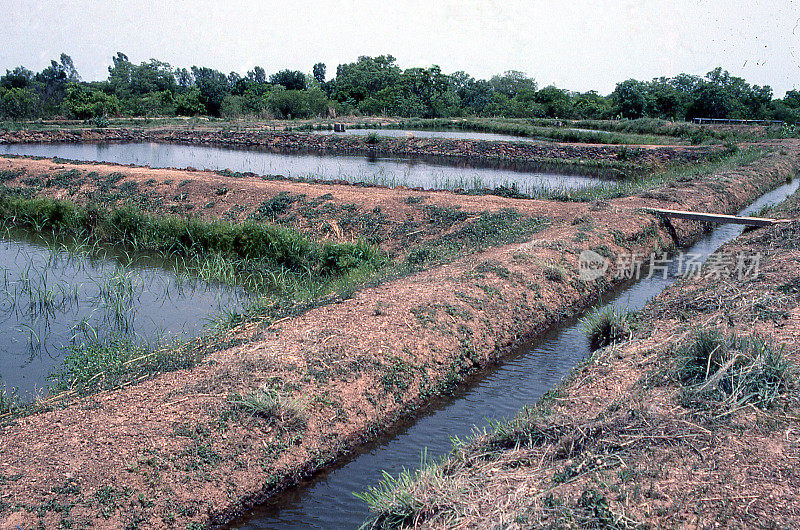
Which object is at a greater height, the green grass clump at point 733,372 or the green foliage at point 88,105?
the green foliage at point 88,105

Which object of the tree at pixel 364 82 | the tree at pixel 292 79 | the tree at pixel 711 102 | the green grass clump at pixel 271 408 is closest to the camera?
the green grass clump at pixel 271 408

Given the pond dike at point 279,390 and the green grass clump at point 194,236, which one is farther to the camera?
the green grass clump at point 194,236

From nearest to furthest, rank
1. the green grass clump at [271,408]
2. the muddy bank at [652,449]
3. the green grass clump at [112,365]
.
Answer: the muddy bank at [652,449] < the green grass clump at [271,408] < the green grass clump at [112,365]

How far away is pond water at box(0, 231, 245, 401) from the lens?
6734 millimetres

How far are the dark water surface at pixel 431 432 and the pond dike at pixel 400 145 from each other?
796 inches

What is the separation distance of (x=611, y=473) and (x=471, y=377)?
9.38 feet

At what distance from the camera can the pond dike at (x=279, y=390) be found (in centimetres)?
412

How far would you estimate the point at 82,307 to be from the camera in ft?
26.8

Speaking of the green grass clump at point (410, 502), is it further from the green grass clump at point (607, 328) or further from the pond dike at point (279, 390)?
the green grass clump at point (607, 328)

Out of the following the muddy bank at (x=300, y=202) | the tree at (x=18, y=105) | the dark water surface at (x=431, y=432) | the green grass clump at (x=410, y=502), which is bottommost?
the dark water surface at (x=431, y=432)

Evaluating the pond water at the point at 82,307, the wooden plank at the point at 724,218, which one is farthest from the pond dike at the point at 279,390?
the wooden plank at the point at 724,218

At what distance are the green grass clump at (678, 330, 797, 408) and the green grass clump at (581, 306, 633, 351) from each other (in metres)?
1.64

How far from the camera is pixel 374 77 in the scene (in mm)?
67688

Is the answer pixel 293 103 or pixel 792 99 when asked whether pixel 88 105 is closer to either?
pixel 293 103
